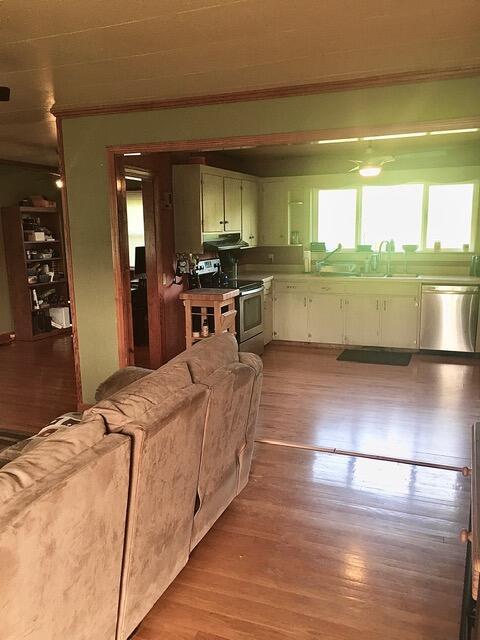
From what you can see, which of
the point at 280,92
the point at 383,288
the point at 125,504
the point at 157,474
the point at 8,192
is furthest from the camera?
the point at 8,192

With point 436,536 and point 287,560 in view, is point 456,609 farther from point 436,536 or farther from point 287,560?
point 287,560

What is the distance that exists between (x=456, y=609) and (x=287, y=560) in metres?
0.75

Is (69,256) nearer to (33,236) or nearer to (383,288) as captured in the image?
(33,236)

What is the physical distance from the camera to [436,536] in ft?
8.49

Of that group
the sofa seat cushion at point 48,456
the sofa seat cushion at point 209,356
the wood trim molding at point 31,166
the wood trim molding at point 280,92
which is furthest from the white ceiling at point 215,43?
the wood trim molding at point 31,166

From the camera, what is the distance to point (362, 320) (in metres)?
6.29

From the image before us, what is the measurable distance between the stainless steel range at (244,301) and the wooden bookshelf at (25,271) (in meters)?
2.77

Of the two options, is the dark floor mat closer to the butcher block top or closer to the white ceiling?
the butcher block top

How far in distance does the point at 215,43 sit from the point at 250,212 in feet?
14.0

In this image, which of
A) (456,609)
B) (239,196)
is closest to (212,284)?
(239,196)

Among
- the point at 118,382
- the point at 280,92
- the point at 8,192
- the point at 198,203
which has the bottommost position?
the point at 118,382

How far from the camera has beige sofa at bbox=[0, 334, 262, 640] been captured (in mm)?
1356

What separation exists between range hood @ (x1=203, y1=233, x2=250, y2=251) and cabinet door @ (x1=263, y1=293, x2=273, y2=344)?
2.45ft

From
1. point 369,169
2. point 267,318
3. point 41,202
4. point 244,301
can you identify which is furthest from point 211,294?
point 41,202
